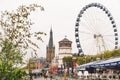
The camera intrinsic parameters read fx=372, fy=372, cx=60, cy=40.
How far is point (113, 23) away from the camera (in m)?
83.8

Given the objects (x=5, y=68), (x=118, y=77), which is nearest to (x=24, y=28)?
(x=5, y=68)

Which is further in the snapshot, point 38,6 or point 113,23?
point 113,23

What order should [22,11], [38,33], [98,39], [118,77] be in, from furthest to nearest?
1. [98,39]
2. [118,77]
3. [22,11]
4. [38,33]

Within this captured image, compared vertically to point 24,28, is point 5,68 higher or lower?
lower

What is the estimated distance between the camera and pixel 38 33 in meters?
15.4

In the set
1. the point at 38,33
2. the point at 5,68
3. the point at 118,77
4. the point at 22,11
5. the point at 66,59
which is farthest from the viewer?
the point at 66,59

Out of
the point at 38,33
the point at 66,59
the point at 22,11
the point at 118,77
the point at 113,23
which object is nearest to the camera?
the point at 38,33

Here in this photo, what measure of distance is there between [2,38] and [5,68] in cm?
483

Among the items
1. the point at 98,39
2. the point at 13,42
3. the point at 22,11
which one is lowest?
the point at 13,42

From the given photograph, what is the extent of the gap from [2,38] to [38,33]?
2103 millimetres

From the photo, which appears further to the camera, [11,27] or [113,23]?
[113,23]

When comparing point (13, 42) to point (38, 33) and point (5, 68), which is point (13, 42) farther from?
point (5, 68)

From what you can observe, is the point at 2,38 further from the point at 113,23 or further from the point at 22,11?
the point at 113,23

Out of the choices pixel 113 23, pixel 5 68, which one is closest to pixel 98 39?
pixel 113 23
